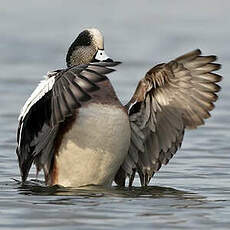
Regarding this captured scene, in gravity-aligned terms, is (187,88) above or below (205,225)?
above

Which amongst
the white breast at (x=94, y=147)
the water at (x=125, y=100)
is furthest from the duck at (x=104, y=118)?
the water at (x=125, y=100)

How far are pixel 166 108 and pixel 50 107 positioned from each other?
1.15 m

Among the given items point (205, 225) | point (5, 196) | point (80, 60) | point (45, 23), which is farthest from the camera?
point (45, 23)

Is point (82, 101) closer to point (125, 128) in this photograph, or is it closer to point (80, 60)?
point (125, 128)

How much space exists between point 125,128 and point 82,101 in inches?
31.4

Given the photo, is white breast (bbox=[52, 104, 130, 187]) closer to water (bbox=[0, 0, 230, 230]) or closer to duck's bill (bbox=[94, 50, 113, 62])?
water (bbox=[0, 0, 230, 230])

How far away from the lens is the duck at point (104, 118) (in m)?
8.99

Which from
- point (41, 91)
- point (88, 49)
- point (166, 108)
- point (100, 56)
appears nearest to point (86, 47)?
point (88, 49)

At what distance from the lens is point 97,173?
31.5 feet

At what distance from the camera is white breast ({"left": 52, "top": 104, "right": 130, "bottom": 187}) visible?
9.27 m

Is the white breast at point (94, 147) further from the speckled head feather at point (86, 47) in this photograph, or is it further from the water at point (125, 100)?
the speckled head feather at point (86, 47)

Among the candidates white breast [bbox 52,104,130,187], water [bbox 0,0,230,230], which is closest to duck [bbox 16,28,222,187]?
white breast [bbox 52,104,130,187]

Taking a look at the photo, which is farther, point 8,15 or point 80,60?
point 8,15

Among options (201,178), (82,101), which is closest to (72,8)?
(201,178)
